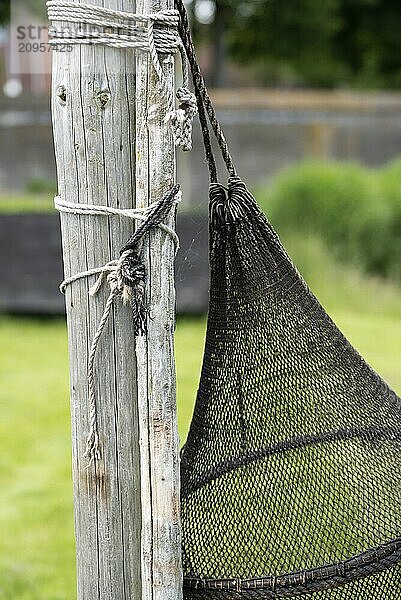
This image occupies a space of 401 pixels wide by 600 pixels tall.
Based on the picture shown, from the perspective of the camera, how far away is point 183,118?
2.01 meters

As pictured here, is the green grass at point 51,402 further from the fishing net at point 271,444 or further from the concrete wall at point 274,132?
the concrete wall at point 274,132

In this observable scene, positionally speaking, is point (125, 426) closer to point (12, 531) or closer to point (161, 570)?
point (161, 570)

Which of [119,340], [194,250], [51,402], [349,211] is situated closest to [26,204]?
[349,211]

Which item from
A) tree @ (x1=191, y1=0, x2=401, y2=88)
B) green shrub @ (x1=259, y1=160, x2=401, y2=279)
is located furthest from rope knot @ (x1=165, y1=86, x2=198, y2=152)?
tree @ (x1=191, y1=0, x2=401, y2=88)

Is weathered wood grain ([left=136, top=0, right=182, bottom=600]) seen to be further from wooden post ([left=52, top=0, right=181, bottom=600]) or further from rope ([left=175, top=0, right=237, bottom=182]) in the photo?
rope ([left=175, top=0, right=237, bottom=182])

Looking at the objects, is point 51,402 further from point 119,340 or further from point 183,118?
point 183,118

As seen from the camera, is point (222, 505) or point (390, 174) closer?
point (222, 505)

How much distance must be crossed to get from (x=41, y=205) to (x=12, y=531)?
5235mm

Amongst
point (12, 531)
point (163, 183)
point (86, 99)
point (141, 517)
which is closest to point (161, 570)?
point (141, 517)

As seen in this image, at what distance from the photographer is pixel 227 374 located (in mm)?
2250

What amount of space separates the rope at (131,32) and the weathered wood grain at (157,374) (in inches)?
0.7

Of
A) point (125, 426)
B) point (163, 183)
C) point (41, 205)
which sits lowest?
point (41, 205)

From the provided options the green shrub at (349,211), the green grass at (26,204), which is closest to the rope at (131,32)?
the green grass at (26,204)

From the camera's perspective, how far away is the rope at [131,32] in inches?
77.3
